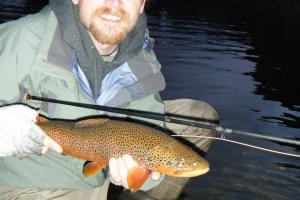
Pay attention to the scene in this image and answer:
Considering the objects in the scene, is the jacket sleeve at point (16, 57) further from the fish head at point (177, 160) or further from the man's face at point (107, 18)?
the fish head at point (177, 160)

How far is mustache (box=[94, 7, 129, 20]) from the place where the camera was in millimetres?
4348

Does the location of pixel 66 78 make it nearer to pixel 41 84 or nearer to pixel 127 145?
pixel 41 84

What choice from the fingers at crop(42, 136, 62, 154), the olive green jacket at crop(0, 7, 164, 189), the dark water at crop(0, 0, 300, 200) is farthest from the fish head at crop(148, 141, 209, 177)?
the dark water at crop(0, 0, 300, 200)

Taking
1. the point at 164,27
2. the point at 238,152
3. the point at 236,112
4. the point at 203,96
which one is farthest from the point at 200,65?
the point at 164,27

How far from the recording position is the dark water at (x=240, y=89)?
643 cm

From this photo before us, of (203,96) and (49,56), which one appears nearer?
(49,56)

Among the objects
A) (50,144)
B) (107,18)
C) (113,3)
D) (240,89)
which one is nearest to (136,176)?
(50,144)

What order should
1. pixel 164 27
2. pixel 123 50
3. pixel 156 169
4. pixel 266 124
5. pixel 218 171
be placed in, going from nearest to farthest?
pixel 156 169 → pixel 123 50 → pixel 218 171 → pixel 266 124 → pixel 164 27

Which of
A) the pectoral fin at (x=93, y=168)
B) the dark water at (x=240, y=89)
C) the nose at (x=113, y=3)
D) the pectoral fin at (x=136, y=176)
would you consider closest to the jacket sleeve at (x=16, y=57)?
the nose at (x=113, y=3)

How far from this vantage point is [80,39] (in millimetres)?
4176

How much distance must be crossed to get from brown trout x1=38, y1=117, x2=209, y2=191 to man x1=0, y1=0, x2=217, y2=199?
10 cm

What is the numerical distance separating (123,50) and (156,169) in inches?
66.1

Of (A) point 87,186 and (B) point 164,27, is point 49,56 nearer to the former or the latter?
(A) point 87,186

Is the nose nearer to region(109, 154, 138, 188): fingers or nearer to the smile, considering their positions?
the smile
